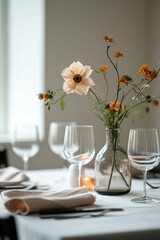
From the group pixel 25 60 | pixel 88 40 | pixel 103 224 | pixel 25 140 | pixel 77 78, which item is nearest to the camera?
pixel 103 224

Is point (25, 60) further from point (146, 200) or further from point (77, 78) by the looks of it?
point (146, 200)

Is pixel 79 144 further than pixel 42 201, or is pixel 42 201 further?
pixel 79 144

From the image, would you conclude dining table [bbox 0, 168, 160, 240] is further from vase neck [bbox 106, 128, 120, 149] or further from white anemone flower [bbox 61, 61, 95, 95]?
→ white anemone flower [bbox 61, 61, 95, 95]

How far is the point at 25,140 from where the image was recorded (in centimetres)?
189

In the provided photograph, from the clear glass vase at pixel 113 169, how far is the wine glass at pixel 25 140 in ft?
1.52

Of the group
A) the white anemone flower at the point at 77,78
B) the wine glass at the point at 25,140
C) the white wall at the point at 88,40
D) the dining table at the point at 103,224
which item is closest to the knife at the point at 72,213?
the dining table at the point at 103,224

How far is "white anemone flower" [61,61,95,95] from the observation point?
146cm

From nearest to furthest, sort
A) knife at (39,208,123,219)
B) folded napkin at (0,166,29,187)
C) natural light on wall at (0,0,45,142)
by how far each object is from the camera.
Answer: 1. knife at (39,208,123,219)
2. folded napkin at (0,166,29,187)
3. natural light on wall at (0,0,45,142)

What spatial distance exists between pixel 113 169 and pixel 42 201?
13.6 inches

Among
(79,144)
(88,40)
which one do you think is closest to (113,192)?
(79,144)

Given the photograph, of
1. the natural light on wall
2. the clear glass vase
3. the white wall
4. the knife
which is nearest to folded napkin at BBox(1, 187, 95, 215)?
the knife

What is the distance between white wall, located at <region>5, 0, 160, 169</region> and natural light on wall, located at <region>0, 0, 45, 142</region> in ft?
0.25

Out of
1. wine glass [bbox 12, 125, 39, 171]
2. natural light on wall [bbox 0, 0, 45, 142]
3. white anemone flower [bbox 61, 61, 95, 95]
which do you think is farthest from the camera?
natural light on wall [bbox 0, 0, 45, 142]

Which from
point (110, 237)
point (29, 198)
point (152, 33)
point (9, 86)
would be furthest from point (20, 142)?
point (152, 33)
